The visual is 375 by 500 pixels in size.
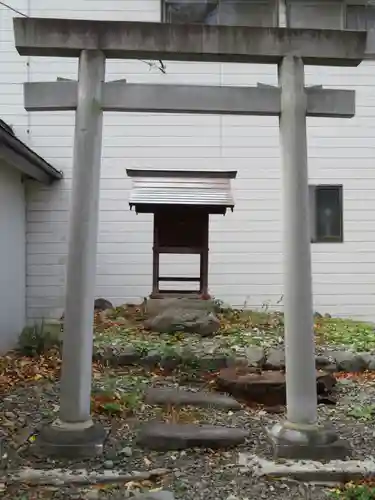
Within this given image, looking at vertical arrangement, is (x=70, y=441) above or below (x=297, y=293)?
below

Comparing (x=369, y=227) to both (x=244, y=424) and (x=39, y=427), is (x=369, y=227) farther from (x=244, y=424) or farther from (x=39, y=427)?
(x=39, y=427)

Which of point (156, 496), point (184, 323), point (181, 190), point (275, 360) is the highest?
point (181, 190)

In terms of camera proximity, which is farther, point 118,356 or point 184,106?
point 118,356

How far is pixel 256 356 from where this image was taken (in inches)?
256

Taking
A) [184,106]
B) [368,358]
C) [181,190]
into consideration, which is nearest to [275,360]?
[368,358]

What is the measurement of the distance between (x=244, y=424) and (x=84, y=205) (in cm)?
227

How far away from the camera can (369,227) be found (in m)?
10.2

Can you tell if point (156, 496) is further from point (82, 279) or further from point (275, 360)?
point (275, 360)

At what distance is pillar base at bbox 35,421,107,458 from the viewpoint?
3.98 metres

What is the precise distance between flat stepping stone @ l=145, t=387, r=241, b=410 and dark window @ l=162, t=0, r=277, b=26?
7152mm

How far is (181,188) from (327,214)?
11.1 ft

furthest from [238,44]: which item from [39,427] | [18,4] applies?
[18,4]

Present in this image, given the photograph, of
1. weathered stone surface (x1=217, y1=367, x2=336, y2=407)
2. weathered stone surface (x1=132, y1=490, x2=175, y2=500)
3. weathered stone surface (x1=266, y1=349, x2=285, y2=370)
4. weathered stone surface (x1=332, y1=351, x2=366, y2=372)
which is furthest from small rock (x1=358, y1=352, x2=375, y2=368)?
weathered stone surface (x1=132, y1=490, x2=175, y2=500)

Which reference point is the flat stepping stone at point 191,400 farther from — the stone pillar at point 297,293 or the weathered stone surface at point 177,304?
the weathered stone surface at point 177,304
